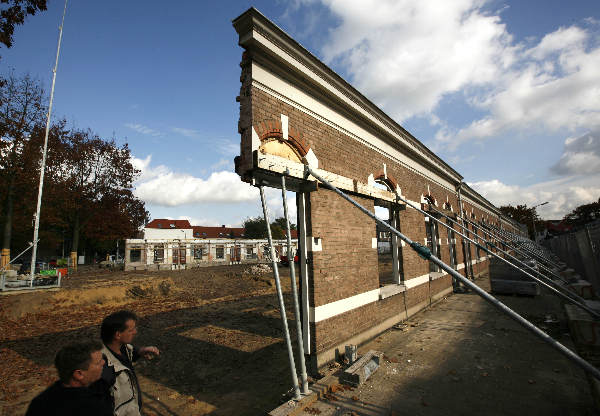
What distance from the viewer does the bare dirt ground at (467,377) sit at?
147 inches

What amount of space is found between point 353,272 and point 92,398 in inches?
199

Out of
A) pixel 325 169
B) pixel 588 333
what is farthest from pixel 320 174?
pixel 588 333

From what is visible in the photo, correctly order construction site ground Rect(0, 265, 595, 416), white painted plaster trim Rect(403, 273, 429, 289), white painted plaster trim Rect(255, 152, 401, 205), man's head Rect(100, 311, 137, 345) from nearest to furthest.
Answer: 1. man's head Rect(100, 311, 137, 345)
2. construction site ground Rect(0, 265, 595, 416)
3. white painted plaster trim Rect(255, 152, 401, 205)
4. white painted plaster trim Rect(403, 273, 429, 289)

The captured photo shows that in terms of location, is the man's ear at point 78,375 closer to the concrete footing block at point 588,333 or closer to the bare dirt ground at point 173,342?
the bare dirt ground at point 173,342

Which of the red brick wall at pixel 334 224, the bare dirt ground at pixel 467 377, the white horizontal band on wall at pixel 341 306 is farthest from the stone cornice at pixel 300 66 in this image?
the bare dirt ground at pixel 467 377

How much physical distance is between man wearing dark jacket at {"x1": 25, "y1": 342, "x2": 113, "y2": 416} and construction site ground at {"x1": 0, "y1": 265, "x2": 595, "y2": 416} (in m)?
2.73

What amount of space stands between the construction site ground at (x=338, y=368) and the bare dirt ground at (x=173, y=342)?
31mm

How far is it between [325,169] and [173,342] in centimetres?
660

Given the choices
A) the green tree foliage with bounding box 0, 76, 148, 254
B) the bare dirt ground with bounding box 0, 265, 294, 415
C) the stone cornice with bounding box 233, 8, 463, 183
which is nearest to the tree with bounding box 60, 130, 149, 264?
the green tree foliage with bounding box 0, 76, 148, 254

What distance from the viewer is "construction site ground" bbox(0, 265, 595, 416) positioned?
3951mm

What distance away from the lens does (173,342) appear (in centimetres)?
779

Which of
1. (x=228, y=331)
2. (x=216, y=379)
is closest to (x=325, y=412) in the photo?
(x=216, y=379)

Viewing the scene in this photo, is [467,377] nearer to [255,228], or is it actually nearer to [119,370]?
[119,370]

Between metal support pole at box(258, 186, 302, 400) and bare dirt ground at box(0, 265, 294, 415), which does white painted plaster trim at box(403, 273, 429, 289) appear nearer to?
bare dirt ground at box(0, 265, 294, 415)
